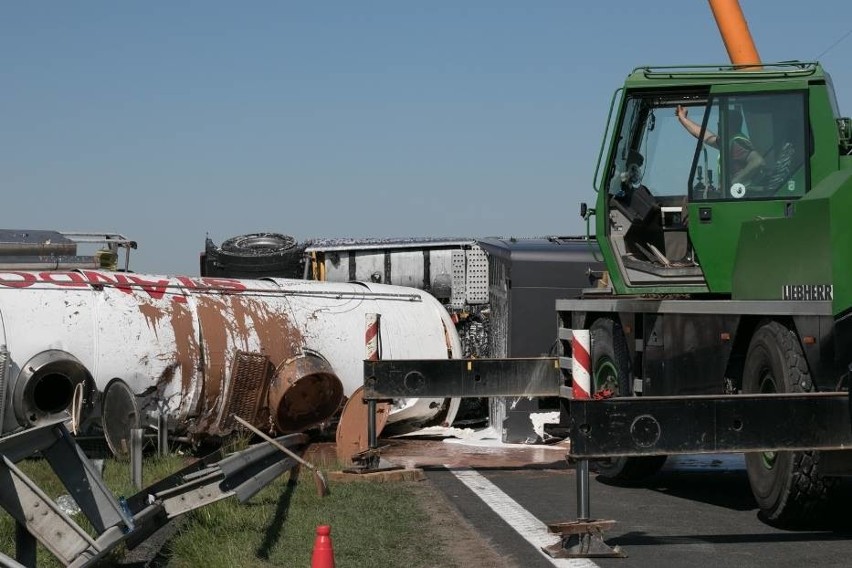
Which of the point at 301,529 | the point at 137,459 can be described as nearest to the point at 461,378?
the point at 137,459

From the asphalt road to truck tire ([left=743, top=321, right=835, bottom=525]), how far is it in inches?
7.4

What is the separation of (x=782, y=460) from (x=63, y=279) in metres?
9.95

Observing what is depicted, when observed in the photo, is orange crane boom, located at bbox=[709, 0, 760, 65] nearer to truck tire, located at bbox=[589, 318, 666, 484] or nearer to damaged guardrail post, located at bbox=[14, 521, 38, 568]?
truck tire, located at bbox=[589, 318, 666, 484]

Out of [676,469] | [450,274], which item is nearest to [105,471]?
[676,469]

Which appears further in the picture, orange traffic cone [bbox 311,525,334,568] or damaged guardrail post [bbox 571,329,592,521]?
damaged guardrail post [bbox 571,329,592,521]

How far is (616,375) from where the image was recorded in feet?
39.8

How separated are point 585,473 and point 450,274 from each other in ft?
48.5

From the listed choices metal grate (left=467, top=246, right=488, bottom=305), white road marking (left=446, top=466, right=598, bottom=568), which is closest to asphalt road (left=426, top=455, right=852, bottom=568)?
white road marking (left=446, top=466, right=598, bottom=568)

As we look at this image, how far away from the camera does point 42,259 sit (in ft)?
56.1

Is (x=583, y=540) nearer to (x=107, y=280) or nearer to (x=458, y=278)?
(x=107, y=280)

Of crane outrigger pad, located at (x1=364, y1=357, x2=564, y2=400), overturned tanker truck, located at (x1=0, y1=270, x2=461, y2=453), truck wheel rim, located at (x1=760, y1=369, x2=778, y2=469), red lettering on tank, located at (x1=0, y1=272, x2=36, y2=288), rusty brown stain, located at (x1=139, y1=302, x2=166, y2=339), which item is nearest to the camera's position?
truck wheel rim, located at (x1=760, y1=369, x2=778, y2=469)

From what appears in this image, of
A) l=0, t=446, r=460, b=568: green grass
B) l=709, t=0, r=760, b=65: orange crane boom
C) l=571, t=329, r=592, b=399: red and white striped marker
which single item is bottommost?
l=0, t=446, r=460, b=568: green grass

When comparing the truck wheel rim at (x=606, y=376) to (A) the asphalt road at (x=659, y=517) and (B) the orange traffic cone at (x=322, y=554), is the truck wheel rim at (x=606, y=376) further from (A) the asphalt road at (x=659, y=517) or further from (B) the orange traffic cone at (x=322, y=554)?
(B) the orange traffic cone at (x=322, y=554)

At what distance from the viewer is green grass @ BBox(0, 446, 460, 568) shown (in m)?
8.20
